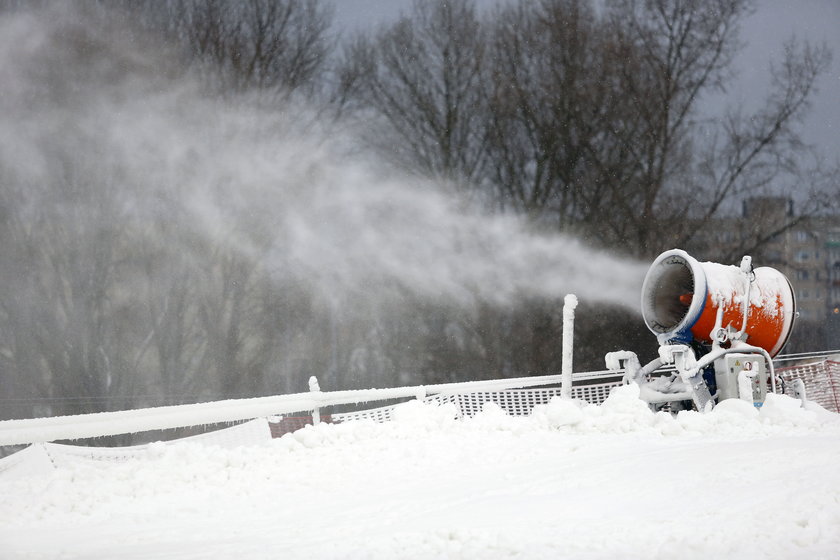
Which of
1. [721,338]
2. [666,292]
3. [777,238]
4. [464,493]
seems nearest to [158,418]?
[464,493]

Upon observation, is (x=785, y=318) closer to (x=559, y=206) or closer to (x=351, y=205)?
(x=559, y=206)

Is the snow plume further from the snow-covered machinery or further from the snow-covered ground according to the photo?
the snow-covered ground

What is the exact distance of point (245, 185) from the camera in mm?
20531

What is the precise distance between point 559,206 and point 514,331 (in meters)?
3.57

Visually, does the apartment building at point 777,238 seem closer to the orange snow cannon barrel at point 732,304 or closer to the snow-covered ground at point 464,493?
the orange snow cannon barrel at point 732,304

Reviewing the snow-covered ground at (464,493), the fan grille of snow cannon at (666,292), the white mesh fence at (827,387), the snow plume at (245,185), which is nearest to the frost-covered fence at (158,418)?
the snow-covered ground at (464,493)

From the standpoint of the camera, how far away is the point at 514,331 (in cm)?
2019

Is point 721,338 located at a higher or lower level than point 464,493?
higher

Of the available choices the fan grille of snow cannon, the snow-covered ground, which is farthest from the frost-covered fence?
the fan grille of snow cannon

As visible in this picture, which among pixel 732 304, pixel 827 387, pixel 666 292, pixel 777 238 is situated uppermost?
pixel 777 238

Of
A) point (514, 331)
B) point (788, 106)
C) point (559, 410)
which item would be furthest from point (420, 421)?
point (788, 106)

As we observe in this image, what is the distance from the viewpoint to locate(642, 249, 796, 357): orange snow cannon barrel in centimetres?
1006

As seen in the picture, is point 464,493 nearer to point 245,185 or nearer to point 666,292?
point 666,292

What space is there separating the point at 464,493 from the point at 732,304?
20.1ft
